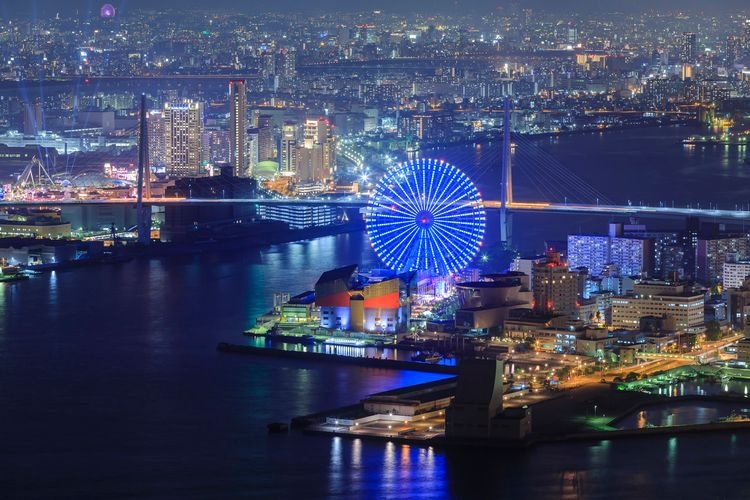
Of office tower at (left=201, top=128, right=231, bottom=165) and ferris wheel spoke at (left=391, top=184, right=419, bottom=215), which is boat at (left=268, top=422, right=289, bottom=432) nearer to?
ferris wheel spoke at (left=391, top=184, right=419, bottom=215)

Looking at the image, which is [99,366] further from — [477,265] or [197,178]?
[197,178]

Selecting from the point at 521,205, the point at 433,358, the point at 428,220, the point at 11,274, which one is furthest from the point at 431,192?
the point at 11,274

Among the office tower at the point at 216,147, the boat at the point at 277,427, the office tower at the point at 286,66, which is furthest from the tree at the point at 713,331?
the office tower at the point at 286,66

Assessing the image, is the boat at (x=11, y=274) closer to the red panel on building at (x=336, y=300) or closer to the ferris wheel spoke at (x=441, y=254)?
the ferris wheel spoke at (x=441, y=254)

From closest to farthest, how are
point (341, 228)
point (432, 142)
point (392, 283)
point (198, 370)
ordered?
point (198, 370)
point (392, 283)
point (341, 228)
point (432, 142)

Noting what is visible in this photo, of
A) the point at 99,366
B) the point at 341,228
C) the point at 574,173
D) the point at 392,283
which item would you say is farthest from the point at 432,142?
the point at 99,366

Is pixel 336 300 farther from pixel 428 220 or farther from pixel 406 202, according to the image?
pixel 406 202
